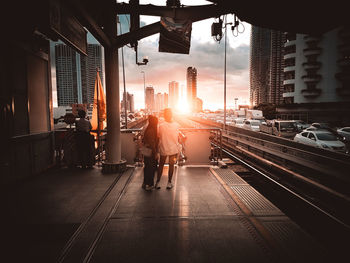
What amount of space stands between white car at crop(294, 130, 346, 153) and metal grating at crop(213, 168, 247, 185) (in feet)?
31.4

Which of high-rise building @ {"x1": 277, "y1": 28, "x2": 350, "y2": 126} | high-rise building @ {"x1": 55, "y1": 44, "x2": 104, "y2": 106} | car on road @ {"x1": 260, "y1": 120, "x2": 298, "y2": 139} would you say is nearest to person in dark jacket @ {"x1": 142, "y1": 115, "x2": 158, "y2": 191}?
car on road @ {"x1": 260, "y1": 120, "x2": 298, "y2": 139}

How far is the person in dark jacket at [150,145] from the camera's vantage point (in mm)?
5457

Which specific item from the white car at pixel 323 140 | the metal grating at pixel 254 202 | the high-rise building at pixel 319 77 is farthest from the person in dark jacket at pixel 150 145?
the high-rise building at pixel 319 77

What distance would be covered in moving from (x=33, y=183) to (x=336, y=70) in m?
64.7

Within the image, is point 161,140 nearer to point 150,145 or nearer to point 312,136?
point 150,145

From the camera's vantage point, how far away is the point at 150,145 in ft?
17.9

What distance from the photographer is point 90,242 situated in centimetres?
333

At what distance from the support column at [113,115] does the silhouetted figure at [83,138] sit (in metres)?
0.95

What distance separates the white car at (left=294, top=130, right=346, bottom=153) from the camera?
509 inches

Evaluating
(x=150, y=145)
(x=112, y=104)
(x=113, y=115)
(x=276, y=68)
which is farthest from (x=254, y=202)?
(x=276, y=68)

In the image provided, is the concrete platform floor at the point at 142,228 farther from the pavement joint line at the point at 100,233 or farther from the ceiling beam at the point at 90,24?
the ceiling beam at the point at 90,24

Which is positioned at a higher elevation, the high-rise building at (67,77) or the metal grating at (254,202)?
the high-rise building at (67,77)

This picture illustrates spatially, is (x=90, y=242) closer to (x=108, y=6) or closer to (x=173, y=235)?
(x=173, y=235)

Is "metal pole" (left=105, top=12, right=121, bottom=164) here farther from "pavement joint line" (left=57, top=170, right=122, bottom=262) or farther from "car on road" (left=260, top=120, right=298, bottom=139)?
"car on road" (left=260, top=120, right=298, bottom=139)
